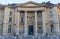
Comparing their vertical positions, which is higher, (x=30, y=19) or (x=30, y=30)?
(x=30, y=19)

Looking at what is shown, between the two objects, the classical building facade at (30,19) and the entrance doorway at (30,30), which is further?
the entrance doorway at (30,30)

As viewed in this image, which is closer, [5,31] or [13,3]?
[5,31]

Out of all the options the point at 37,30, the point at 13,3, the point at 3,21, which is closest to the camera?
the point at 37,30

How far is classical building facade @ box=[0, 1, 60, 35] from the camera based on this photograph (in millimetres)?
37203

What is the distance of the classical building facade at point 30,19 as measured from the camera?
37.2 metres

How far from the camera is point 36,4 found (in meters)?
37.9

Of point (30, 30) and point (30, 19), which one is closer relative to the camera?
point (30, 30)

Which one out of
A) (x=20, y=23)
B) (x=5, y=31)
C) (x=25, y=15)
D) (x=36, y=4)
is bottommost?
(x=5, y=31)

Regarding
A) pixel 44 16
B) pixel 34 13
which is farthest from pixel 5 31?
pixel 44 16

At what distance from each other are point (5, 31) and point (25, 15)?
27.0ft

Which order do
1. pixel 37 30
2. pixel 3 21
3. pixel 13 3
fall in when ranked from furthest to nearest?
pixel 13 3 → pixel 3 21 → pixel 37 30

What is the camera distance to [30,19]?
38.9m

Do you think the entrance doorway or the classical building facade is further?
the entrance doorway

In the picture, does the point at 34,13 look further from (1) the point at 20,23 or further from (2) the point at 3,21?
(2) the point at 3,21
